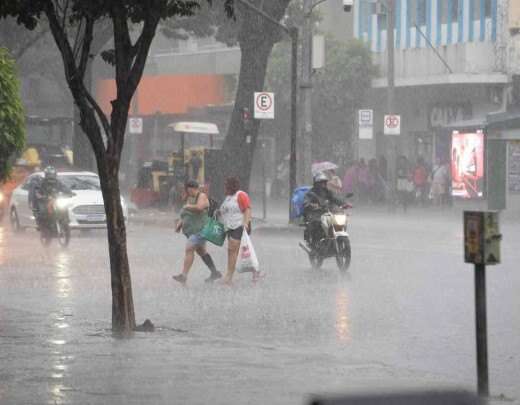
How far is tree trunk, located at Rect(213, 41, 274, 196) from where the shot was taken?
39812 mm

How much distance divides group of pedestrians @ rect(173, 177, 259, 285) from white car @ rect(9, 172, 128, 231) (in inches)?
365

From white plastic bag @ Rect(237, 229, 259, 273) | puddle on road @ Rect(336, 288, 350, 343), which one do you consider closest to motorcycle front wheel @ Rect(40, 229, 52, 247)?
white plastic bag @ Rect(237, 229, 259, 273)

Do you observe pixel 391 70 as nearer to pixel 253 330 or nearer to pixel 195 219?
pixel 195 219

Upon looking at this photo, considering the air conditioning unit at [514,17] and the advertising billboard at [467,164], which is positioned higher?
the air conditioning unit at [514,17]

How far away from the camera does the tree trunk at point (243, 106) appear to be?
39812mm

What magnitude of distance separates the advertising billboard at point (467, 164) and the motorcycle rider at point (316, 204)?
19.3 metres

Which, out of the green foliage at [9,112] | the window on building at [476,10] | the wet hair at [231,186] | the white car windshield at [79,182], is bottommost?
the white car windshield at [79,182]

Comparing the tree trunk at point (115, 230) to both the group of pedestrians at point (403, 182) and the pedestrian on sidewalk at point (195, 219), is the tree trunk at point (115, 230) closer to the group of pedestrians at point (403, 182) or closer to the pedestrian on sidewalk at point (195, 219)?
the pedestrian on sidewalk at point (195, 219)

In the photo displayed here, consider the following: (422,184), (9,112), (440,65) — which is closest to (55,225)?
(9,112)

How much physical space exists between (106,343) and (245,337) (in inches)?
57.9

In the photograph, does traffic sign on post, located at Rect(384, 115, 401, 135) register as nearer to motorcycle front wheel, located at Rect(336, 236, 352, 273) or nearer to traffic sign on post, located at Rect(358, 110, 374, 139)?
traffic sign on post, located at Rect(358, 110, 374, 139)

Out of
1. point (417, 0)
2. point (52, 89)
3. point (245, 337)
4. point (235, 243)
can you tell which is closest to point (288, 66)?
point (417, 0)

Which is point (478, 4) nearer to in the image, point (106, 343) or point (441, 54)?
point (441, 54)

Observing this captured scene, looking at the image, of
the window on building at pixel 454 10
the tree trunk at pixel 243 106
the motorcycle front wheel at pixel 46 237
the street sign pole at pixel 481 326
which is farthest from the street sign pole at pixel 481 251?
the window on building at pixel 454 10
